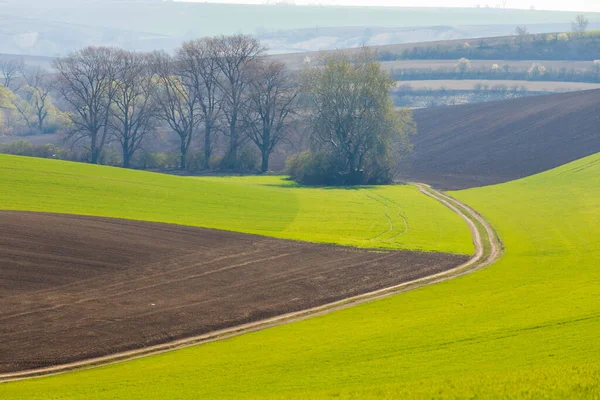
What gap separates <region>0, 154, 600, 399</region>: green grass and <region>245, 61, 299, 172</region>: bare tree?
58.0 m

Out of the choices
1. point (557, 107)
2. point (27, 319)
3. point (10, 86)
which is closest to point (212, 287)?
point (27, 319)

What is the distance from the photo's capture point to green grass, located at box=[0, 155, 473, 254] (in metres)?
51.0

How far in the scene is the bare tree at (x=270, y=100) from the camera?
93375 millimetres

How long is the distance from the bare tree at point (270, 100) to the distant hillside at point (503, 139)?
15140mm

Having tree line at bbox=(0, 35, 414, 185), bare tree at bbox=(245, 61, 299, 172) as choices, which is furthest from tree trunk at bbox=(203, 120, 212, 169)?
bare tree at bbox=(245, 61, 299, 172)

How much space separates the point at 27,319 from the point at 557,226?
34833 mm

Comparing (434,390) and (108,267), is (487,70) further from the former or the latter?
(434,390)

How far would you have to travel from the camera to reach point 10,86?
182250mm

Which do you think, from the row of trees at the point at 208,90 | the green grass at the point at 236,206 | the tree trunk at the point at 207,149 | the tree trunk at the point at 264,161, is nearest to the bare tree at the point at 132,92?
the row of trees at the point at 208,90

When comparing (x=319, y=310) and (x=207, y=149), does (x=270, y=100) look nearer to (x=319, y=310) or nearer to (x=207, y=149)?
(x=207, y=149)

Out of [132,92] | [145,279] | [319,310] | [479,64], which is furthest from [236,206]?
[479,64]

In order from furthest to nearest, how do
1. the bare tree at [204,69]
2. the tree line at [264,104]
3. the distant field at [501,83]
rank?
the distant field at [501,83], the bare tree at [204,69], the tree line at [264,104]

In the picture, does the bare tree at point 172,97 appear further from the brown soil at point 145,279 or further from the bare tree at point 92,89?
the brown soil at point 145,279

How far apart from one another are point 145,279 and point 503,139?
69.1 metres
